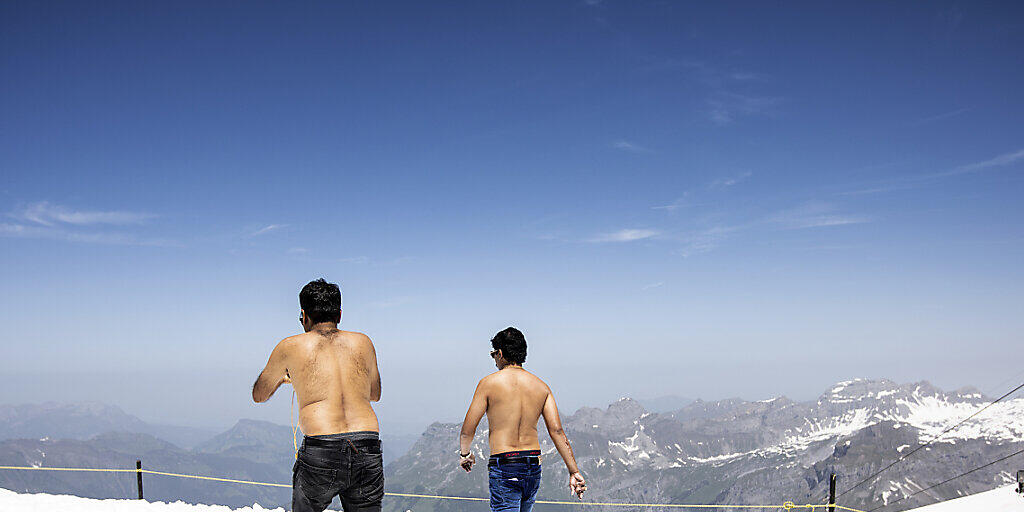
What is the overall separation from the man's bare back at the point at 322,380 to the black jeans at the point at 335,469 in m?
0.07

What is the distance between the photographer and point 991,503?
1377cm

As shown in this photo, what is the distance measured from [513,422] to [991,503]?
45.7 feet

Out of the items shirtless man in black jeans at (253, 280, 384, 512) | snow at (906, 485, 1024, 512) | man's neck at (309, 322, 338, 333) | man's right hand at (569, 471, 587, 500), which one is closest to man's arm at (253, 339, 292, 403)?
shirtless man in black jeans at (253, 280, 384, 512)

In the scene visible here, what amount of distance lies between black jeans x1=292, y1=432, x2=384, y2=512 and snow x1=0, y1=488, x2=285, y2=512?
277 inches

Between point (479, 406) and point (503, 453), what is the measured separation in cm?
42

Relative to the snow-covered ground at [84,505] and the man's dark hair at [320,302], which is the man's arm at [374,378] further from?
the snow-covered ground at [84,505]

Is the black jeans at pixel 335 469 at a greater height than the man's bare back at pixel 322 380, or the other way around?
the man's bare back at pixel 322 380

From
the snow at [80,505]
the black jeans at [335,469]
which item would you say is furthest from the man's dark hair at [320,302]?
the snow at [80,505]

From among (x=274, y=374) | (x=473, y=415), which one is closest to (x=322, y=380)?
(x=274, y=374)

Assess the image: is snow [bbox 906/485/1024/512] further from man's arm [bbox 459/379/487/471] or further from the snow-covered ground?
man's arm [bbox 459/379/487/471]

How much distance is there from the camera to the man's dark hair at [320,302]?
424cm

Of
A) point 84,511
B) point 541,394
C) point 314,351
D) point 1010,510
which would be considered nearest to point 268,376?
point 314,351

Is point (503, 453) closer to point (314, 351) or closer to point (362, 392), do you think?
point (362, 392)

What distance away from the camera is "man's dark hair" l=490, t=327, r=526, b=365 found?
5.42m
